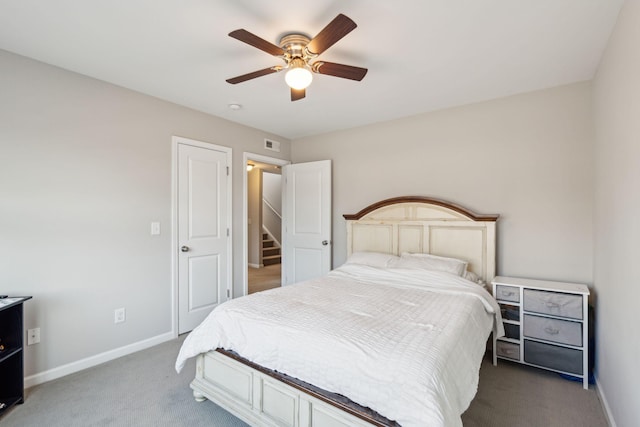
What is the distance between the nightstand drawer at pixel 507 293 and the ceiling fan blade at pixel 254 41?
8.53 ft

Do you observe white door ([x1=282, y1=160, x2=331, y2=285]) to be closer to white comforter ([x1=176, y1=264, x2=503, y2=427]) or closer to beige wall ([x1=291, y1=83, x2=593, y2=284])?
beige wall ([x1=291, y1=83, x2=593, y2=284])

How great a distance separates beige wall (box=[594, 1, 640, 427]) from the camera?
1521mm

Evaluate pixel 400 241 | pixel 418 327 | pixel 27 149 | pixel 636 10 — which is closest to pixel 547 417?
pixel 418 327

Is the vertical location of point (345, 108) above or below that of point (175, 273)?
above

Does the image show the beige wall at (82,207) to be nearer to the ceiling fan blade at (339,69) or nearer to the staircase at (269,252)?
the ceiling fan blade at (339,69)

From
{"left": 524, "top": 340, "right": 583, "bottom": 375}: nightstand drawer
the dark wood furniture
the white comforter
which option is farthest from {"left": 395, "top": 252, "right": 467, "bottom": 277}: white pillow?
the dark wood furniture

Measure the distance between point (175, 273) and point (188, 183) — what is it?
0.98 meters

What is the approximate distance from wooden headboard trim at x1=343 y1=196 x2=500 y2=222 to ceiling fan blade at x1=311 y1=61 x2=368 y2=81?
176 centimetres

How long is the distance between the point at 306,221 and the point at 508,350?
2730 mm

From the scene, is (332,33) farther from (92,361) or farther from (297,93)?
(92,361)

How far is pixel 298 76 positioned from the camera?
1.97m

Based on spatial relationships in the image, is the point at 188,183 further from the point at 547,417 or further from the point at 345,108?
the point at 547,417

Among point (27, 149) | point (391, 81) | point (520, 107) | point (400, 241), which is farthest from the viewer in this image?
point (400, 241)

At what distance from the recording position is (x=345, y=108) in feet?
11.2
